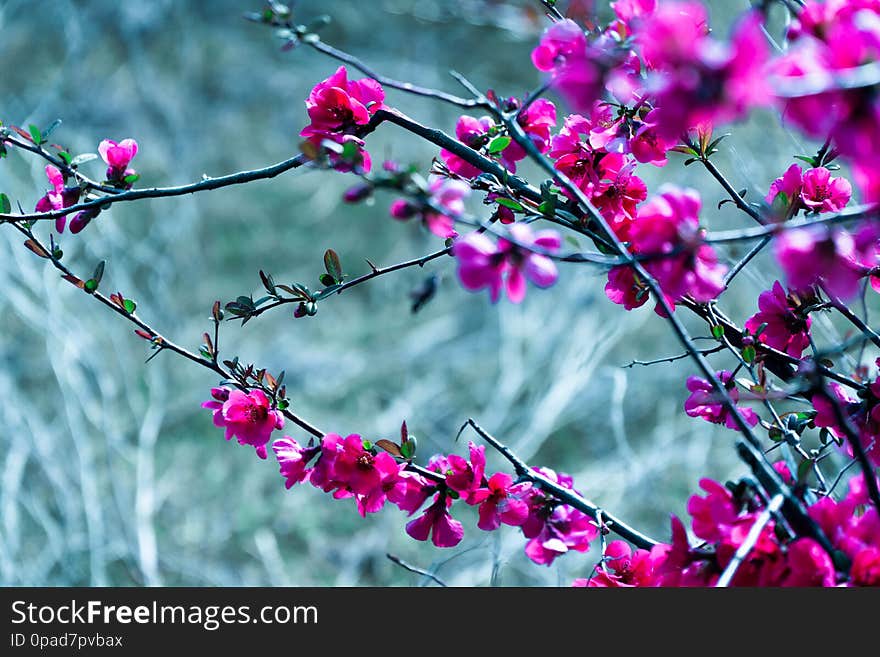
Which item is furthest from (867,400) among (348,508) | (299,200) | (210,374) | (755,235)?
(299,200)

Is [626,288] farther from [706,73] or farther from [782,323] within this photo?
[706,73]

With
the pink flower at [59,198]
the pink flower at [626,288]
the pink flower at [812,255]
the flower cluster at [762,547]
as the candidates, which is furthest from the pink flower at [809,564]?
the pink flower at [59,198]

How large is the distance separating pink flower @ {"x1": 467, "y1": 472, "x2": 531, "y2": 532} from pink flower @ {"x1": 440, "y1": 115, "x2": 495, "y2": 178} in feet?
0.93

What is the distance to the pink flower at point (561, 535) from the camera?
2.32ft

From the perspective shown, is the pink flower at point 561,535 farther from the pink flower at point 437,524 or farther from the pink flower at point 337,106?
the pink flower at point 337,106

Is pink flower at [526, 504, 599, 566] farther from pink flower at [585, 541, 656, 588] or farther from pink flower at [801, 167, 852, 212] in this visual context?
pink flower at [801, 167, 852, 212]

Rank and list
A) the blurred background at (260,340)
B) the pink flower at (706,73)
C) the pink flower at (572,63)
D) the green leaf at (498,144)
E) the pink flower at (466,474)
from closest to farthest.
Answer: the pink flower at (706,73) < the pink flower at (572,63) < the green leaf at (498,144) < the pink flower at (466,474) < the blurred background at (260,340)

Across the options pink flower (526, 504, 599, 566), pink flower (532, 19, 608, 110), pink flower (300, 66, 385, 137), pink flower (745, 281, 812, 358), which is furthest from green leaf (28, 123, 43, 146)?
pink flower (745, 281, 812, 358)

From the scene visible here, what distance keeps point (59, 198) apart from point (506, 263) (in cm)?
48

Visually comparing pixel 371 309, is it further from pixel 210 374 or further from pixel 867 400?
pixel 867 400

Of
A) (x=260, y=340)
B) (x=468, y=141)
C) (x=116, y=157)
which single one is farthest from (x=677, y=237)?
(x=260, y=340)

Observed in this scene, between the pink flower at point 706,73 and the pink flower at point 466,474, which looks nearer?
the pink flower at point 706,73

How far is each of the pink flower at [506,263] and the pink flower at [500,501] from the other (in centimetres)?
28

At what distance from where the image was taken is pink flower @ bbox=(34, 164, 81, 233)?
0.75m
